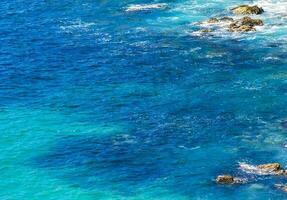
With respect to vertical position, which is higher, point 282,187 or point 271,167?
point 271,167

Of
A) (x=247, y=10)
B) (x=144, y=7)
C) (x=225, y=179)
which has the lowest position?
(x=225, y=179)

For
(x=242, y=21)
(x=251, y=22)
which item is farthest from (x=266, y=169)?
(x=242, y=21)

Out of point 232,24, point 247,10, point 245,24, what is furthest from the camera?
point 247,10

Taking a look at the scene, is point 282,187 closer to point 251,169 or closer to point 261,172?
point 261,172

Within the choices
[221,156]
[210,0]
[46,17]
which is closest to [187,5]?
[210,0]

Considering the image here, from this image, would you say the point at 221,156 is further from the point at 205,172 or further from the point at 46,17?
the point at 46,17

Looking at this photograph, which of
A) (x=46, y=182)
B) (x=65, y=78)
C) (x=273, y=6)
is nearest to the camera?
(x=46, y=182)

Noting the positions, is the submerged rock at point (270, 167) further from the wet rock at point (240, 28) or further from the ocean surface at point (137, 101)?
the wet rock at point (240, 28)
